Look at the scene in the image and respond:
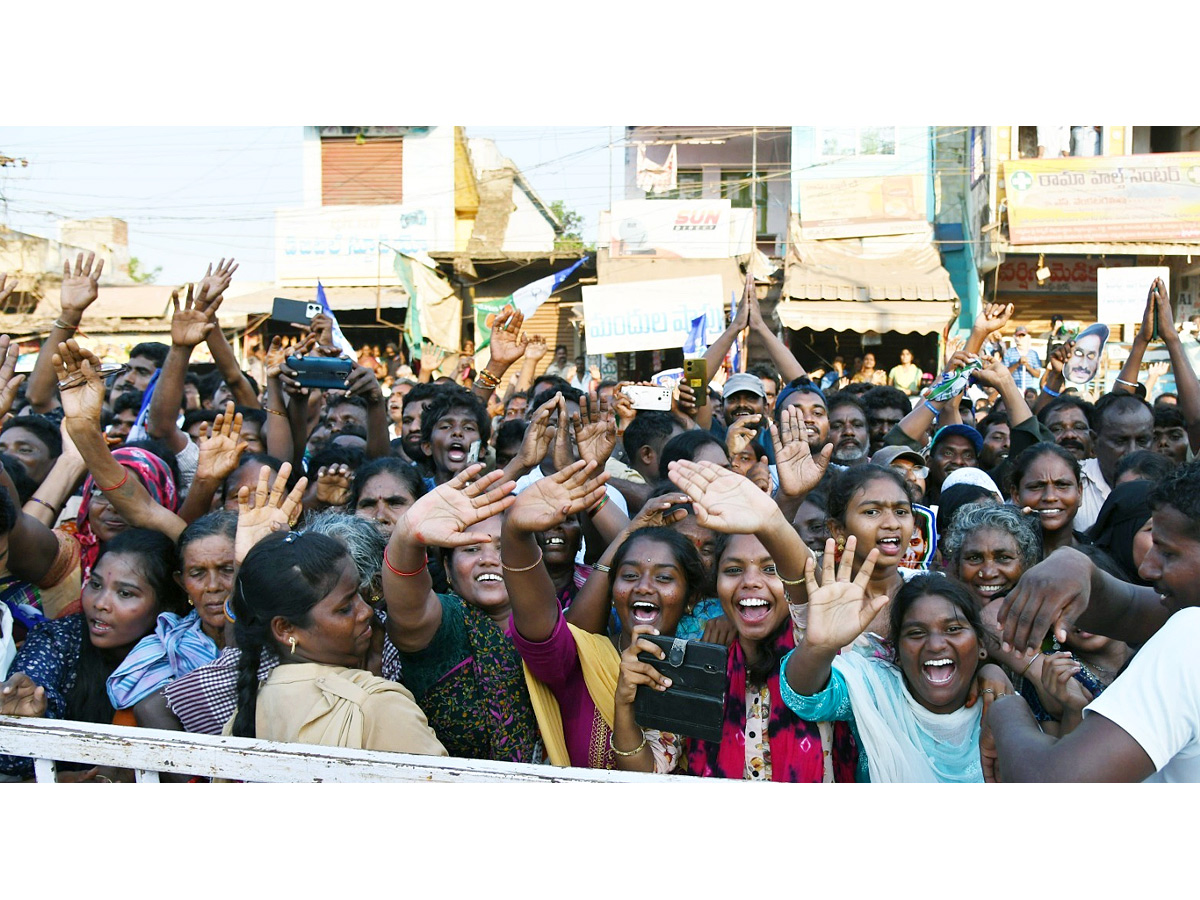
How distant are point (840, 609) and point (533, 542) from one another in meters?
0.85

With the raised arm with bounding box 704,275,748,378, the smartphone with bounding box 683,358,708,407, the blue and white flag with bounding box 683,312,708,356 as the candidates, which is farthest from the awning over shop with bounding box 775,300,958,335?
the smartphone with bounding box 683,358,708,407

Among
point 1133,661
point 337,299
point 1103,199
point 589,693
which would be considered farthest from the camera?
point 337,299

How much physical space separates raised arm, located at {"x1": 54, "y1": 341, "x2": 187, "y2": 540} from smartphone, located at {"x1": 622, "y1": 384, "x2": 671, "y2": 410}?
2.34m

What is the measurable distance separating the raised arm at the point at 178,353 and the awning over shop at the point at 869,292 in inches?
503

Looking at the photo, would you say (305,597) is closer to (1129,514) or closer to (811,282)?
(1129,514)

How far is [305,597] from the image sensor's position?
8.54 feet

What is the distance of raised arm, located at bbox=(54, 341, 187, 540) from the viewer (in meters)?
3.73

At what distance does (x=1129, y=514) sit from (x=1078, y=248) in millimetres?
14597

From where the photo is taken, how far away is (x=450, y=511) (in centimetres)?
265

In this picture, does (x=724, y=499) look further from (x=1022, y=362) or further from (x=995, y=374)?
(x=1022, y=362)

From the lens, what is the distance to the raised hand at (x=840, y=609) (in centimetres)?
252

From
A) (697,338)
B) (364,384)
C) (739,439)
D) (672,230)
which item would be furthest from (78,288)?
(672,230)

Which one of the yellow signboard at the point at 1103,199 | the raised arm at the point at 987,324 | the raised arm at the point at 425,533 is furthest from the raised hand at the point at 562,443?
the yellow signboard at the point at 1103,199

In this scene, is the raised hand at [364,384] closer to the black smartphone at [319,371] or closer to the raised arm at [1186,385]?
the black smartphone at [319,371]
